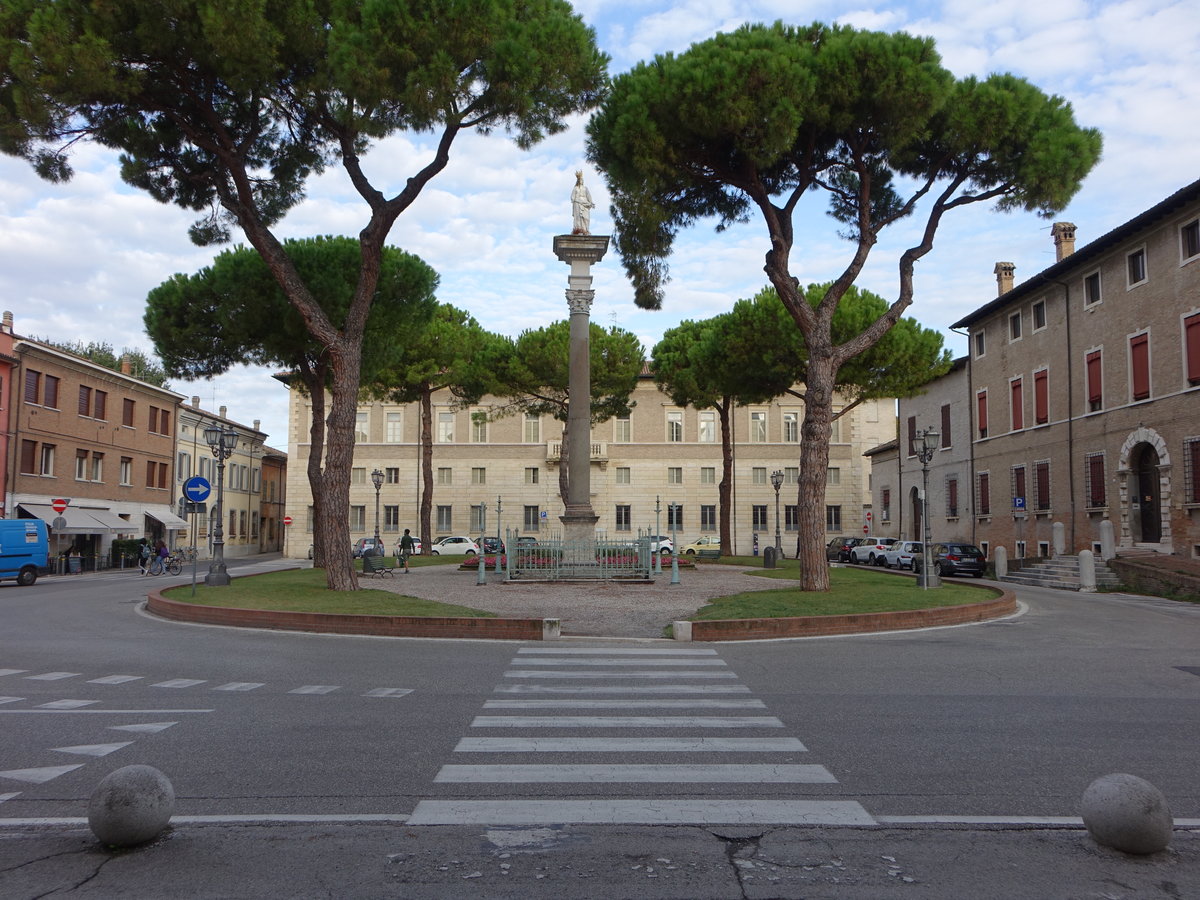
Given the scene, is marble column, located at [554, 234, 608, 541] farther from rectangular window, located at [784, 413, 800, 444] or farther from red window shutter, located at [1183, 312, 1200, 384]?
rectangular window, located at [784, 413, 800, 444]

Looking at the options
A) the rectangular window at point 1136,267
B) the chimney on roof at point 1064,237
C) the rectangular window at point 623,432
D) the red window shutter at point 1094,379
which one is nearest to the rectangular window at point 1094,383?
the red window shutter at point 1094,379

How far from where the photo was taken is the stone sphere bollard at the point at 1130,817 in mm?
4363

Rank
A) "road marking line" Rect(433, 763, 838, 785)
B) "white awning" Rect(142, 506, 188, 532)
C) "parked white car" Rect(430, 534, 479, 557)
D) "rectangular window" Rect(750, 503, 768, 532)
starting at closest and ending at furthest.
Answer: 1. "road marking line" Rect(433, 763, 838, 785)
2. "white awning" Rect(142, 506, 188, 532)
3. "parked white car" Rect(430, 534, 479, 557)
4. "rectangular window" Rect(750, 503, 768, 532)

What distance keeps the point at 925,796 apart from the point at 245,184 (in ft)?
60.1

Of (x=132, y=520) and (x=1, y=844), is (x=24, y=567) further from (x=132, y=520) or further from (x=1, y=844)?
(x=1, y=844)

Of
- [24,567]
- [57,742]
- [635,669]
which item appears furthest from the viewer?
[24,567]

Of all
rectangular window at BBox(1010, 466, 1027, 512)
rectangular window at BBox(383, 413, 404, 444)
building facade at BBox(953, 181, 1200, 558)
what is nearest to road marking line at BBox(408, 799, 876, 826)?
building facade at BBox(953, 181, 1200, 558)

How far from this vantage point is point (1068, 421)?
32.8 m

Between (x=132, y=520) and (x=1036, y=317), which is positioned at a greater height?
(x=1036, y=317)

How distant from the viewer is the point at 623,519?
58.0 meters

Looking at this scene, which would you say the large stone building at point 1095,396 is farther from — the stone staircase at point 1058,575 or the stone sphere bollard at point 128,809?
the stone sphere bollard at point 128,809

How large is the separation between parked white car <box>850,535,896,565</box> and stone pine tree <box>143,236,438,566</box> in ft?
79.1

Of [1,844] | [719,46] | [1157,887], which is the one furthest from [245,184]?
[1157,887]

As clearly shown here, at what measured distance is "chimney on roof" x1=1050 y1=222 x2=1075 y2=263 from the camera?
37.2 meters
